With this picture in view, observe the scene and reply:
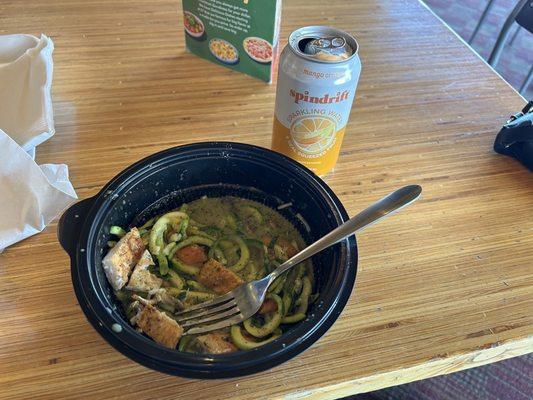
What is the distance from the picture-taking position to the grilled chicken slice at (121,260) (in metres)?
0.60

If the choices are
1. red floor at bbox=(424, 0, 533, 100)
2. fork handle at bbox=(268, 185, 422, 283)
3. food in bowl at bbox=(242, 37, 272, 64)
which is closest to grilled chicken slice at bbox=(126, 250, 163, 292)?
fork handle at bbox=(268, 185, 422, 283)

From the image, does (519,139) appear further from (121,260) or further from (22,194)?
(22,194)

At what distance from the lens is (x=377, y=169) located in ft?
2.78

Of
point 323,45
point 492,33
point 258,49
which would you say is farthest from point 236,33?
point 492,33

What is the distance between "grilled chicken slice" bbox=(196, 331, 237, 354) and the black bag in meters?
0.63

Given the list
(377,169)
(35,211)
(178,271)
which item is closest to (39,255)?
(35,211)

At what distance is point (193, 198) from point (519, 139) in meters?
0.59

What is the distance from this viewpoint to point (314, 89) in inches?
25.7

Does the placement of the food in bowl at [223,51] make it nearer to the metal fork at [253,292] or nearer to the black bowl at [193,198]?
the black bowl at [193,198]

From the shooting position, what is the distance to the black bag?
2.80ft

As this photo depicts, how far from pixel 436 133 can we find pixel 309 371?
558 mm

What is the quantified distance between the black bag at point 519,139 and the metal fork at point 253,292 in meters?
0.38

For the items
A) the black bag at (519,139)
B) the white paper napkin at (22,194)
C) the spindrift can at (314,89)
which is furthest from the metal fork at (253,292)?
the black bag at (519,139)

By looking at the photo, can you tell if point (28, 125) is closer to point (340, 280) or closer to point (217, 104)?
point (217, 104)
